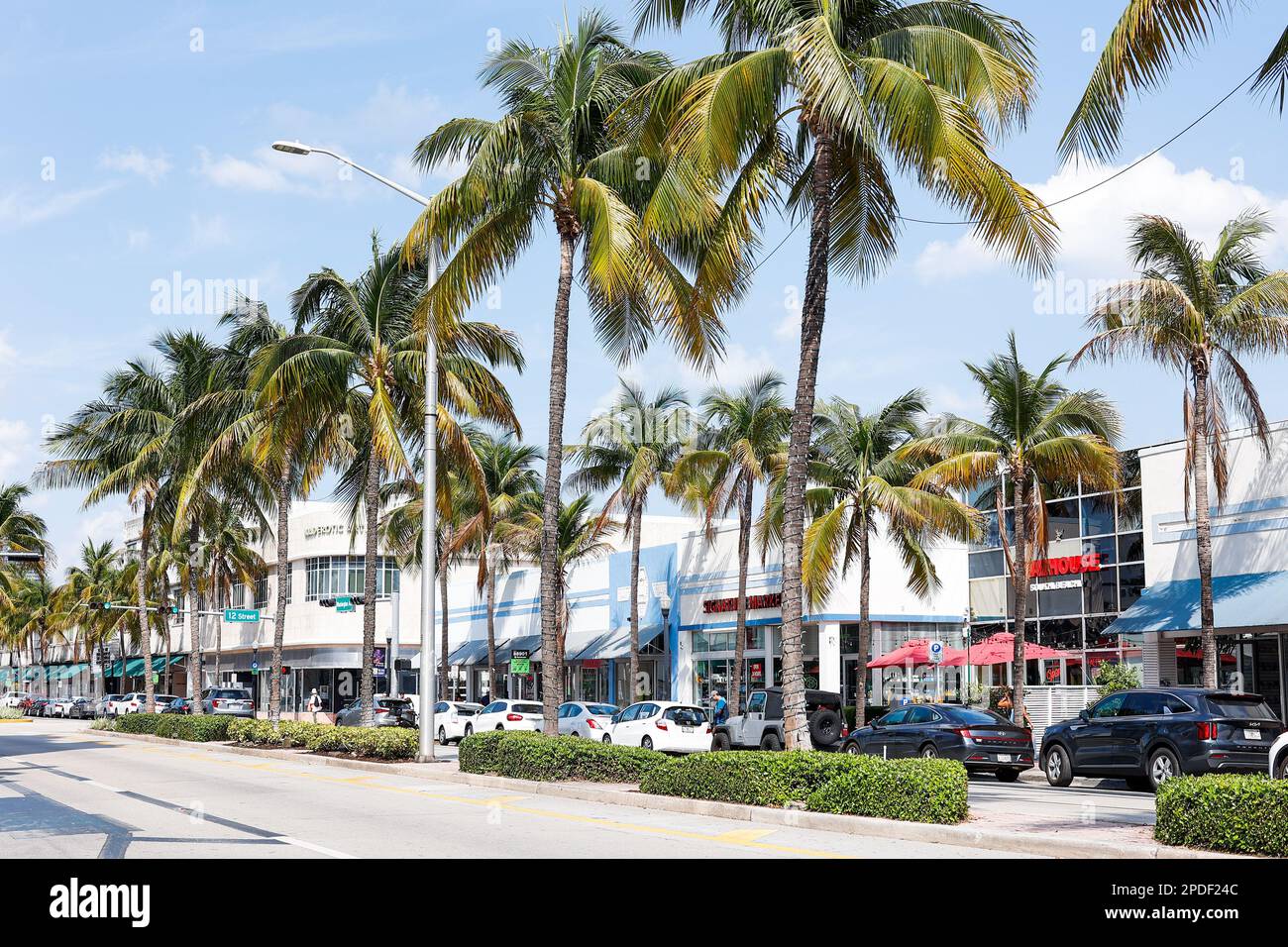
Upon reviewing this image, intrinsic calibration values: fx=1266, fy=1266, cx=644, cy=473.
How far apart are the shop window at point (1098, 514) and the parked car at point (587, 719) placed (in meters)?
18.5

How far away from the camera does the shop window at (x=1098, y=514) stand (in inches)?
1700

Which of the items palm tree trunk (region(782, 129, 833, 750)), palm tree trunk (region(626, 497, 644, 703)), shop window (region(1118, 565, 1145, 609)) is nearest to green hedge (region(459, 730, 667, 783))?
palm tree trunk (region(782, 129, 833, 750))

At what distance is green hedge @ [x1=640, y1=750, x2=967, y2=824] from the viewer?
13922 millimetres

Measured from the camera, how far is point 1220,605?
26078 millimetres

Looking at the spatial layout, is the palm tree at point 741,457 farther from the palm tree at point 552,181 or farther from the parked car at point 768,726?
the palm tree at point 552,181

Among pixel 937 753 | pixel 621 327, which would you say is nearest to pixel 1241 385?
pixel 937 753

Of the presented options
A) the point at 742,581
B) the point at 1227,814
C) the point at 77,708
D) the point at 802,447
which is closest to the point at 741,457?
the point at 742,581

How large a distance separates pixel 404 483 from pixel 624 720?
11965 mm

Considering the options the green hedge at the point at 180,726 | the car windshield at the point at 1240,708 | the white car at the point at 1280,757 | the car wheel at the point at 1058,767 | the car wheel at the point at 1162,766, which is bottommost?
the green hedge at the point at 180,726

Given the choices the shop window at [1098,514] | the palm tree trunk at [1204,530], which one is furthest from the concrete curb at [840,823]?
the shop window at [1098,514]

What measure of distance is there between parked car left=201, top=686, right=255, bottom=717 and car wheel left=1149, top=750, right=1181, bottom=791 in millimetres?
40740

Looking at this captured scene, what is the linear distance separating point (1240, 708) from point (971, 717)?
5585 millimetres

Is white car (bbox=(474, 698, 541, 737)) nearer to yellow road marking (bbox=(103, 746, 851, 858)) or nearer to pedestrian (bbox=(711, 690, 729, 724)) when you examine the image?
pedestrian (bbox=(711, 690, 729, 724))

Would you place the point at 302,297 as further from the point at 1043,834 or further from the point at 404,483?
the point at 1043,834
